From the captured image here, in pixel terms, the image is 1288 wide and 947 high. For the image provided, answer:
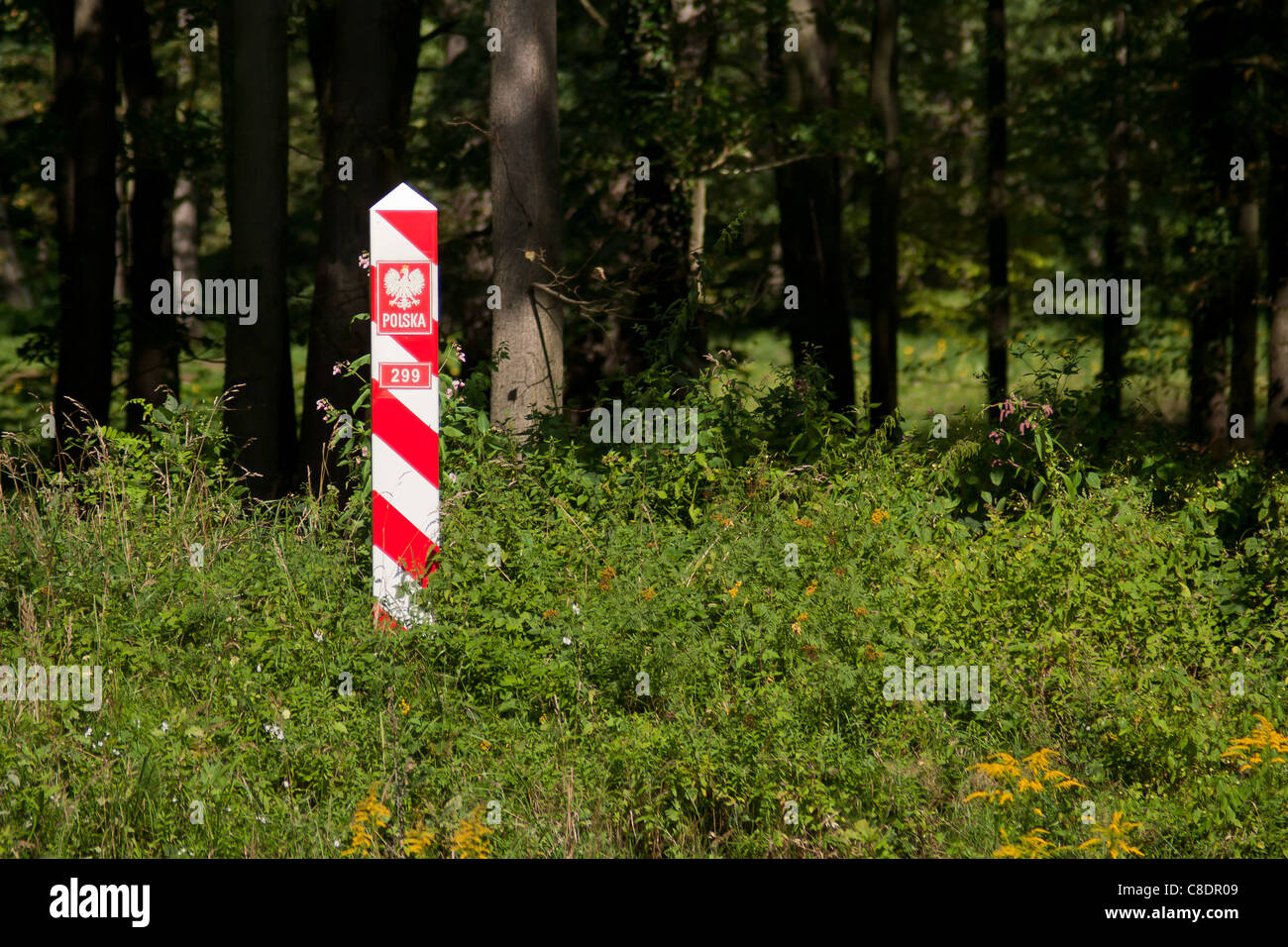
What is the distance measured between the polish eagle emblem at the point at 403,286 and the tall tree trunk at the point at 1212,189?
8867 mm

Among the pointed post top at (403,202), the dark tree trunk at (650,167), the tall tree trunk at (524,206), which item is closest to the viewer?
the pointed post top at (403,202)

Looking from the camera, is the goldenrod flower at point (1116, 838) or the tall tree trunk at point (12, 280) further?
the tall tree trunk at point (12, 280)

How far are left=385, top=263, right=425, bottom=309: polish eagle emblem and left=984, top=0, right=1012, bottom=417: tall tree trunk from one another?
1508cm

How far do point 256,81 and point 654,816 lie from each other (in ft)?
30.4

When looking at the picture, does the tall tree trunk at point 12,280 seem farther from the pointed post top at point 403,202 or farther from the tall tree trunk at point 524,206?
the pointed post top at point 403,202

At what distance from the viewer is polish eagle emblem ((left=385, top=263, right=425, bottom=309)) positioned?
6.31 meters

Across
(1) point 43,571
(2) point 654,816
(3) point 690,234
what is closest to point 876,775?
(2) point 654,816

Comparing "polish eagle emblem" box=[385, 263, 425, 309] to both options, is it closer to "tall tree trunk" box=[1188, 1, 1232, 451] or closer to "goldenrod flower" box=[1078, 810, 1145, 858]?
"goldenrod flower" box=[1078, 810, 1145, 858]

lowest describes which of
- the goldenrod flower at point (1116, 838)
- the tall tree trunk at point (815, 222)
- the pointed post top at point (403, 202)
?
the goldenrod flower at point (1116, 838)

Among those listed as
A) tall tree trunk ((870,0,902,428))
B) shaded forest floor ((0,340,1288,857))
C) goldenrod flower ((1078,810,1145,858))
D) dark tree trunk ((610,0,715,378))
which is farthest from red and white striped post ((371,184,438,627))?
tall tree trunk ((870,0,902,428))

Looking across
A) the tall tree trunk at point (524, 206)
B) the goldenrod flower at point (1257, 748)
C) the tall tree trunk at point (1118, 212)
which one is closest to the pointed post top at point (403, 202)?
the tall tree trunk at point (524, 206)

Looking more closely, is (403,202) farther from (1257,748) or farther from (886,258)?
(886,258)

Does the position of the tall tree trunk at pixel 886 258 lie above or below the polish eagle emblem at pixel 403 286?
above

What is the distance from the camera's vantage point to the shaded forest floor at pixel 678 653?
4609 mm
